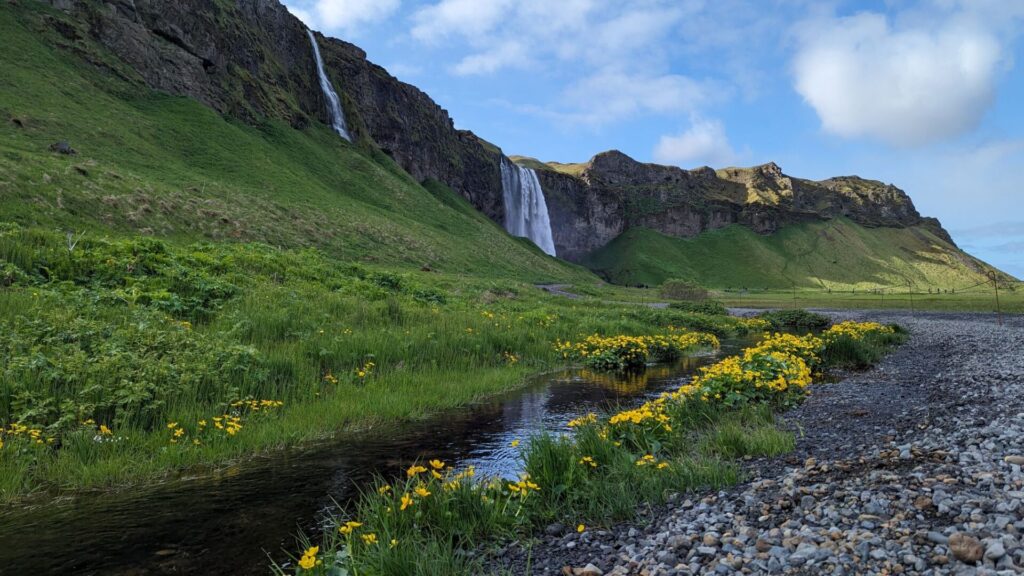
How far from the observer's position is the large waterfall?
141125 millimetres

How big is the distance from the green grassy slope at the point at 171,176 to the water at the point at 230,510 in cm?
2099

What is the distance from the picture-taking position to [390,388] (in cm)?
1290

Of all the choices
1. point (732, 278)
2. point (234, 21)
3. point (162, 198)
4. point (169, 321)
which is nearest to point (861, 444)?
point (169, 321)

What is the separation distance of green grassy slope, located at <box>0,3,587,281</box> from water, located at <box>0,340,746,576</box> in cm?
2099

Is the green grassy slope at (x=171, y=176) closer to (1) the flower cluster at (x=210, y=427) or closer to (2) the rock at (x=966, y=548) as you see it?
(1) the flower cluster at (x=210, y=427)

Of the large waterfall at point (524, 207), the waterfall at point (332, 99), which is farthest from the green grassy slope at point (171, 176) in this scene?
the large waterfall at point (524, 207)

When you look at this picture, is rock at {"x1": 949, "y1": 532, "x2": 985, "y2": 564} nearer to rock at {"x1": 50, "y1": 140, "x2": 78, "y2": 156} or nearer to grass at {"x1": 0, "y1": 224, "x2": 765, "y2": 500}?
grass at {"x1": 0, "y1": 224, "x2": 765, "y2": 500}

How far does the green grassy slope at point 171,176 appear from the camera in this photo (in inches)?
1080

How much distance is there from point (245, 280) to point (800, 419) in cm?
1768

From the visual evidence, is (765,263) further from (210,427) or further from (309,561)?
(309,561)

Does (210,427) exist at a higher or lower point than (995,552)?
lower

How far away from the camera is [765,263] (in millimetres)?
171000

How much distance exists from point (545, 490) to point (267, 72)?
310 feet

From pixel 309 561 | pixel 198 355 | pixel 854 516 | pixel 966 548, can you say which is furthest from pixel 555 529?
pixel 198 355
